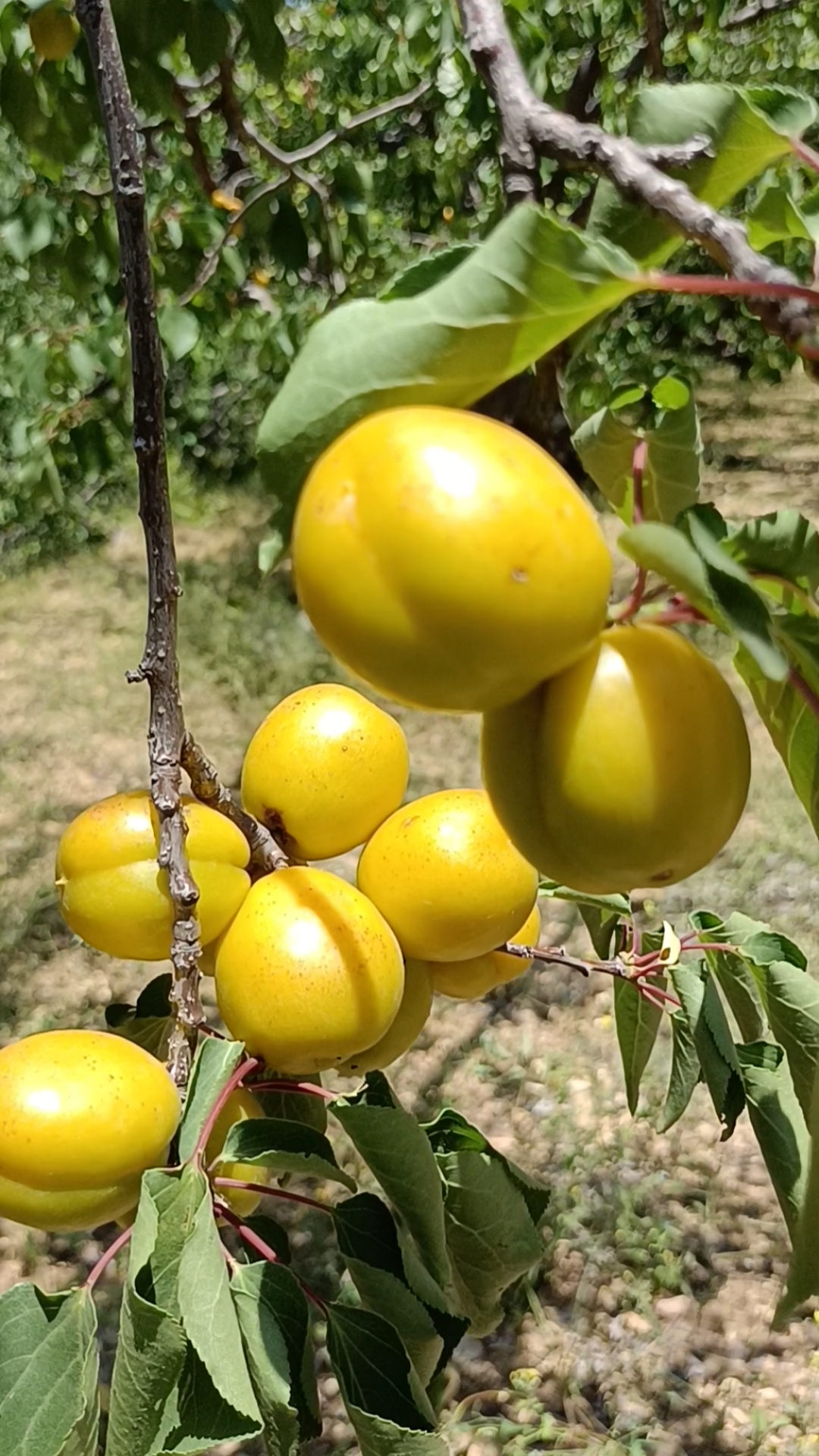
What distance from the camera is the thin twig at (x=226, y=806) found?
25.9 inches

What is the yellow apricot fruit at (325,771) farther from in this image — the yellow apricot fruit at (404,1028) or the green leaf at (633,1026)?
the green leaf at (633,1026)

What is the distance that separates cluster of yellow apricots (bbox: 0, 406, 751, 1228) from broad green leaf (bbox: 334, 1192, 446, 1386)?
0.08m

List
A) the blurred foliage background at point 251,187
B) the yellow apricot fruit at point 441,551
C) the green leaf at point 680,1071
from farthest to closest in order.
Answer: the blurred foliage background at point 251,187 < the green leaf at point 680,1071 < the yellow apricot fruit at point 441,551

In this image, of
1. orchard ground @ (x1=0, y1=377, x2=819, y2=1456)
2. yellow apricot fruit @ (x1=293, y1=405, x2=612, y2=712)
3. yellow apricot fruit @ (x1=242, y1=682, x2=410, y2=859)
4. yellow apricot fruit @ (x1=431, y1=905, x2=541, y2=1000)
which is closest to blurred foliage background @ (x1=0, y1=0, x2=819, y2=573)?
yellow apricot fruit @ (x1=293, y1=405, x2=612, y2=712)

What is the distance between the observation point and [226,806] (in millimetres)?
680

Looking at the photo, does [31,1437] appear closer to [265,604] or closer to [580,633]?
[580,633]

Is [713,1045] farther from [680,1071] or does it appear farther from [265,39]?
[265,39]

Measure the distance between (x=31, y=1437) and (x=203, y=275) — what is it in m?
1.61

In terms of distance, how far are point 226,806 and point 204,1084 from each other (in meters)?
0.16

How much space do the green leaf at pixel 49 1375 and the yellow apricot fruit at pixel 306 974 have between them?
19 centimetres

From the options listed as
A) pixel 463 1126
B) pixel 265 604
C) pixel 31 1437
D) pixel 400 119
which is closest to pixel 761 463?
pixel 400 119

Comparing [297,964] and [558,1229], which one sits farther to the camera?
[558,1229]

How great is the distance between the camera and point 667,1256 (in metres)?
1.66

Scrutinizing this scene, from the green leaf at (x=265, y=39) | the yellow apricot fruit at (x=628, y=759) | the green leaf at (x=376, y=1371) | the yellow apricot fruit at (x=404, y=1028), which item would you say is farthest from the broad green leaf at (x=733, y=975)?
the green leaf at (x=265, y=39)
